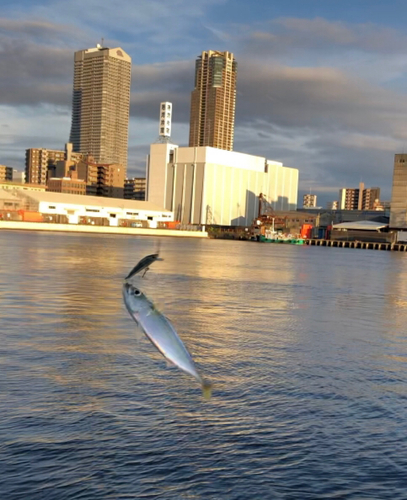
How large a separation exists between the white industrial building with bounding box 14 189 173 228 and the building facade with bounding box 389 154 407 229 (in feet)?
223

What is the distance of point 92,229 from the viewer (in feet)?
550

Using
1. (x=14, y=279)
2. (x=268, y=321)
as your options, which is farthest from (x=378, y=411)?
(x=14, y=279)

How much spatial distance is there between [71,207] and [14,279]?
136326 millimetres

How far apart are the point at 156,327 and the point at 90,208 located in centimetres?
17251

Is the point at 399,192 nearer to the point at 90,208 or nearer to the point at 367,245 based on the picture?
the point at 367,245

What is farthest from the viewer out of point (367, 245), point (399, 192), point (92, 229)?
point (367, 245)

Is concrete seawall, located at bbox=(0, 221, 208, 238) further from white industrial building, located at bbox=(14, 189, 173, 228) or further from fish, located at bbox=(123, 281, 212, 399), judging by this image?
fish, located at bbox=(123, 281, 212, 399)

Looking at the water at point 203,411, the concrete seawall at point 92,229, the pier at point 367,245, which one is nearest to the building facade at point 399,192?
the pier at point 367,245

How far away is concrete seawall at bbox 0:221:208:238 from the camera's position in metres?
155

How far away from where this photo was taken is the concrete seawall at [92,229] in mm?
154575

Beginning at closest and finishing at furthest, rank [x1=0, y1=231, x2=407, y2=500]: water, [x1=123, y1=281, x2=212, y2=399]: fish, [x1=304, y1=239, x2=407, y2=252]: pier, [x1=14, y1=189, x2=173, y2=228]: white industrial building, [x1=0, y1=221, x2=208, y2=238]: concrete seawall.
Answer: [x1=123, y1=281, x2=212, y2=399]: fish
[x1=0, y1=231, x2=407, y2=500]: water
[x1=0, y1=221, x2=208, y2=238]: concrete seawall
[x1=14, y1=189, x2=173, y2=228]: white industrial building
[x1=304, y1=239, x2=407, y2=252]: pier

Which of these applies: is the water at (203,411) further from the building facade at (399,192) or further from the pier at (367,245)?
the building facade at (399,192)

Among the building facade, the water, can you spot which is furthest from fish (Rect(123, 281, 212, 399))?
the building facade

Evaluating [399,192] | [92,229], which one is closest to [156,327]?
[92,229]
